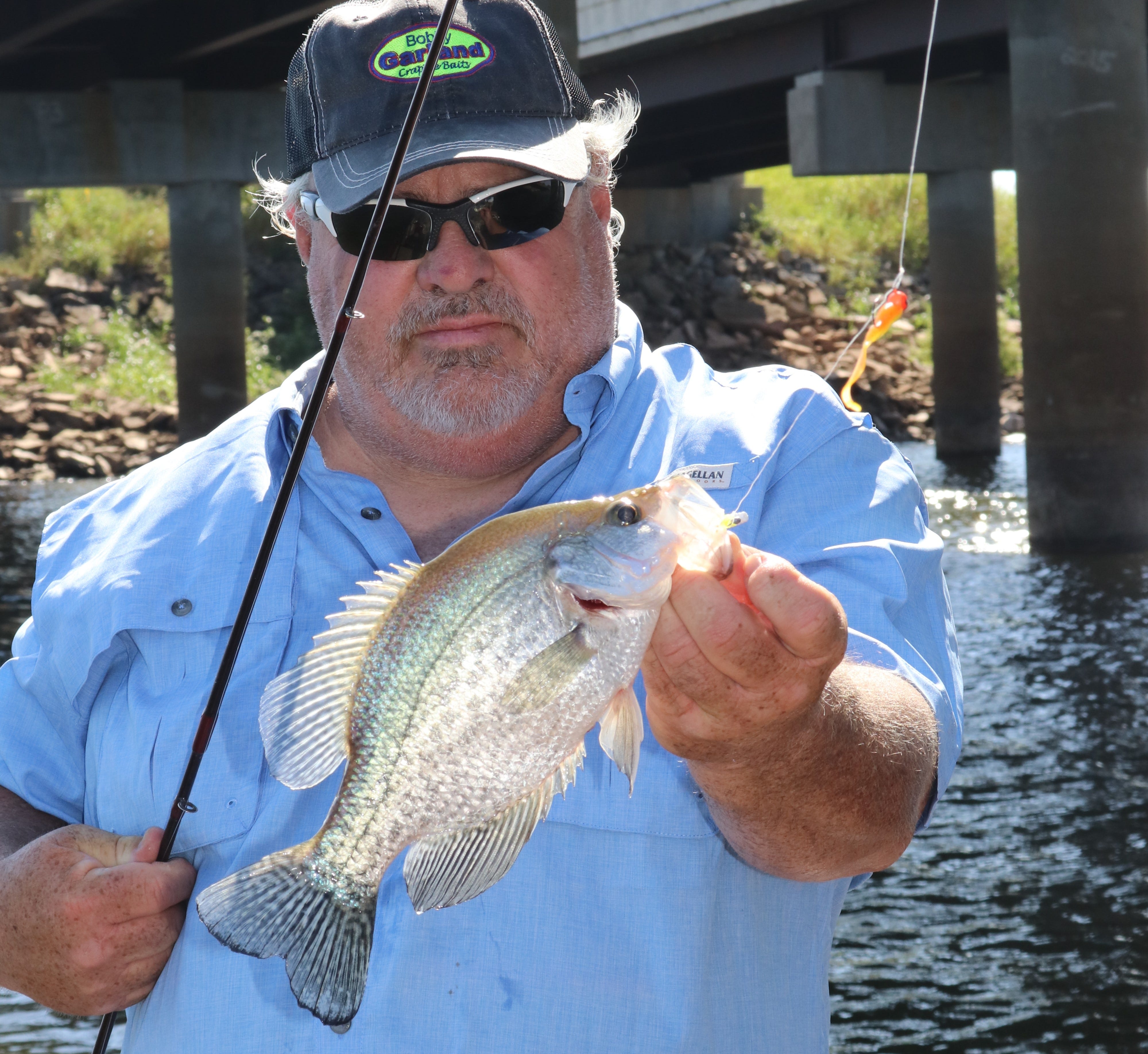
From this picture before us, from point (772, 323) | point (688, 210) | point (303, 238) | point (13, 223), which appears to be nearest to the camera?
point (303, 238)

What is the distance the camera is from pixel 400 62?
2.92 metres

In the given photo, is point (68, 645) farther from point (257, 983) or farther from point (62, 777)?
point (257, 983)

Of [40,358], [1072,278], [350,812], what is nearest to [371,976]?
[350,812]

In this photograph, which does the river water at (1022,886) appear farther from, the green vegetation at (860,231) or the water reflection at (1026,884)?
the green vegetation at (860,231)

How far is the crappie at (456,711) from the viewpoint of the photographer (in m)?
1.94

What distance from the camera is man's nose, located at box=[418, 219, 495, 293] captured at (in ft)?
9.16

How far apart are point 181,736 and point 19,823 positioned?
40 cm

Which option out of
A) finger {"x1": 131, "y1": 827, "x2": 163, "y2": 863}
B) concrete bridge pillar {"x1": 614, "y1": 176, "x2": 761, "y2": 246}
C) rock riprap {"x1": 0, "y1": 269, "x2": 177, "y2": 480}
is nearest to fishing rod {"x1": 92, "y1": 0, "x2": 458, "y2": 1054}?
finger {"x1": 131, "y1": 827, "x2": 163, "y2": 863}

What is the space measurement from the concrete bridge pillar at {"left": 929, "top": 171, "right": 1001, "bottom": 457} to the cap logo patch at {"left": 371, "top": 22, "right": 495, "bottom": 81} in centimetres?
2005

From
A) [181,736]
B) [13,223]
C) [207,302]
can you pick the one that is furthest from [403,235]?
[13,223]

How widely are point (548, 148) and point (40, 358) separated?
79.6 feet

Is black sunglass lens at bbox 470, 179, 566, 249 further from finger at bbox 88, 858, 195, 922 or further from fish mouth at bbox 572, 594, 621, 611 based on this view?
finger at bbox 88, 858, 195, 922

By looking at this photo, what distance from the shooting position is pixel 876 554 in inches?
97.7

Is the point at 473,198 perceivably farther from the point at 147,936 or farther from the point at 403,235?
the point at 147,936
